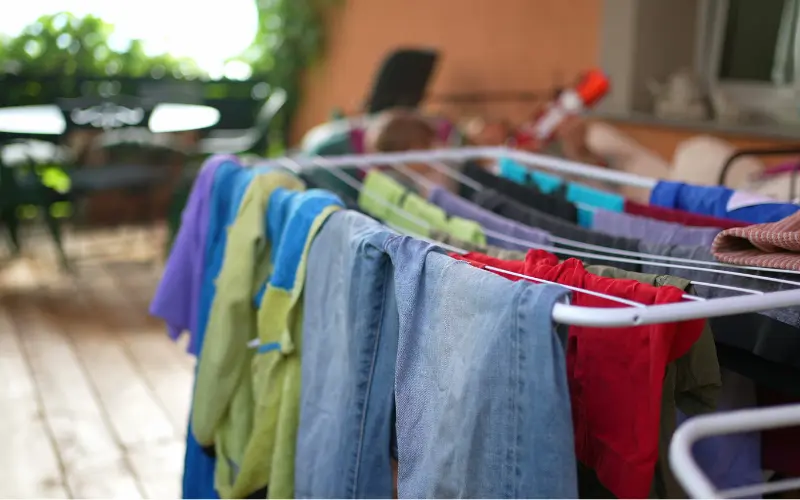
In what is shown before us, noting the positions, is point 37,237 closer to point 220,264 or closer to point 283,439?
point 220,264

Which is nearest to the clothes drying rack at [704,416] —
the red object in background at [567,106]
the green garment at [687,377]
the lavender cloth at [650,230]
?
the green garment at [687,377]

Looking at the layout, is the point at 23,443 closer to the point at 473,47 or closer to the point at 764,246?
the point at 764,246

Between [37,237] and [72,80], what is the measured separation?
1.20 meters

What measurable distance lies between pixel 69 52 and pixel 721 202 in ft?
19.2

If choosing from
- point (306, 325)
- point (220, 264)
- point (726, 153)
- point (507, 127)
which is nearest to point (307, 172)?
point (220, 264)

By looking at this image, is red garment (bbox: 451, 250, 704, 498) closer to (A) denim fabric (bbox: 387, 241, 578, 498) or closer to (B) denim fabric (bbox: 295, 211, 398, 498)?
(A) denim fabric (bbox: 387, 241, 578, 498)

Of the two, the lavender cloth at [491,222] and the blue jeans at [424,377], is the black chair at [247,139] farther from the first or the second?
the blue jeans at [424,377]

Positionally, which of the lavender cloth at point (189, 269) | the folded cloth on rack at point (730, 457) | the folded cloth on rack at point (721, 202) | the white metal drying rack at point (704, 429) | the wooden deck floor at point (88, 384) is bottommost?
the wooden deck floor at point (88, 384)

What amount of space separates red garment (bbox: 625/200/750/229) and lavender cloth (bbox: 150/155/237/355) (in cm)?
96

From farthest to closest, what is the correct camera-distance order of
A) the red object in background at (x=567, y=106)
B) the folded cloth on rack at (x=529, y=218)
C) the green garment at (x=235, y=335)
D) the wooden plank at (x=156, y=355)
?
the red object in background at (x=567, y=106) → the wooden plank at (x=156, y=355) → the green garment at (x=235, y=335) → the folded cloth on rack at (x=529, y=218)

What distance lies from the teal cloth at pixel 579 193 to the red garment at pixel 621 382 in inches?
28.1

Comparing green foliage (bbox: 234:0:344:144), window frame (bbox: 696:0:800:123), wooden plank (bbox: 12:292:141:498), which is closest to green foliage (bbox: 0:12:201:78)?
green foliage (bbox: 234:0:344:144)

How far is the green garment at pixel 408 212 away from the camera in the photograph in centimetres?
171

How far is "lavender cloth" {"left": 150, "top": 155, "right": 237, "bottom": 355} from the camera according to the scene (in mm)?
2082
